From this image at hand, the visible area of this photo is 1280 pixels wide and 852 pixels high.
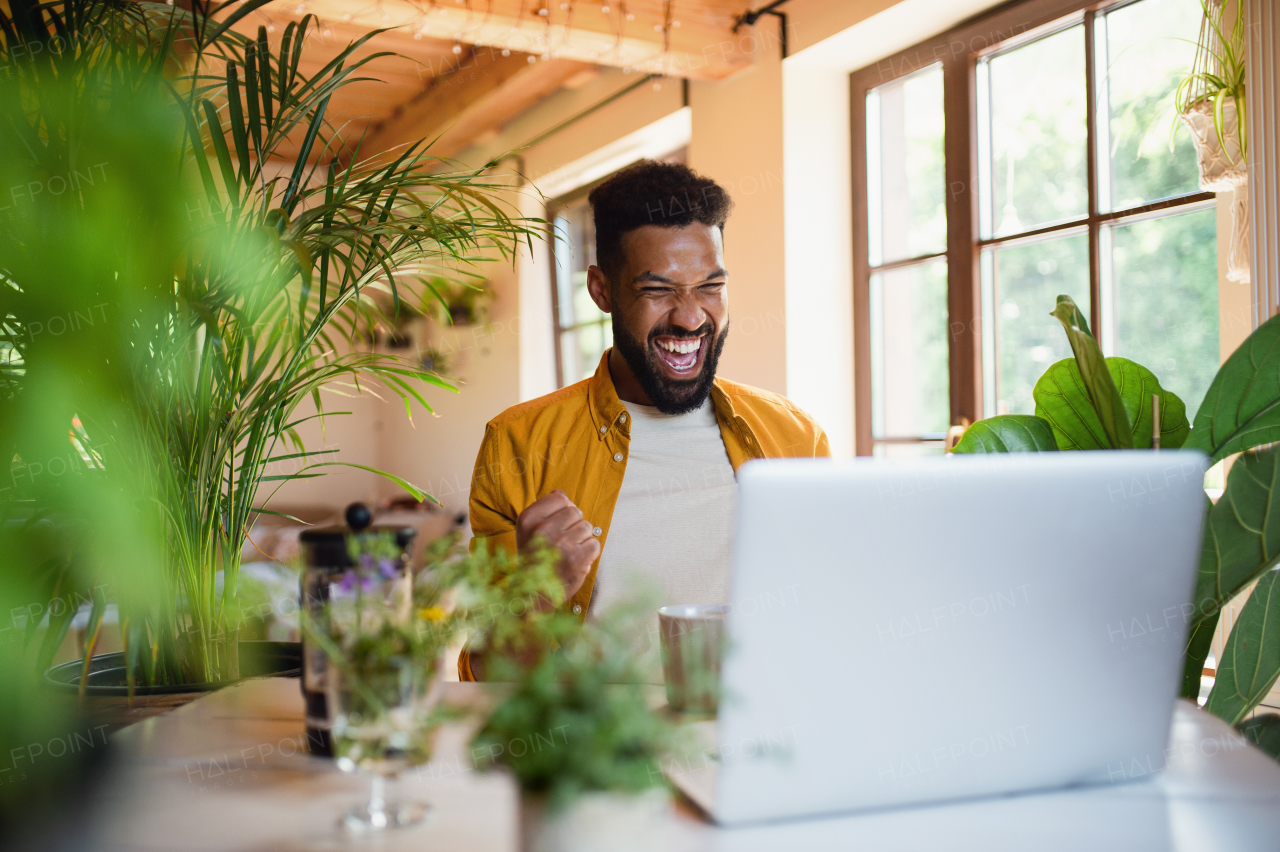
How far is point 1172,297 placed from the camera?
7.84 feet

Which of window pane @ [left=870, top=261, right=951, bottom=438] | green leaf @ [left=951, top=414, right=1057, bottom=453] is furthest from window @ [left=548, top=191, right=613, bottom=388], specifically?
green leaf @ [left=951, top=414, right=1057, bottom=453]

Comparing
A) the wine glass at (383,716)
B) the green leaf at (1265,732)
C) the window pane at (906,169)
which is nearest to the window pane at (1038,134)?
the window pane at (906,169)

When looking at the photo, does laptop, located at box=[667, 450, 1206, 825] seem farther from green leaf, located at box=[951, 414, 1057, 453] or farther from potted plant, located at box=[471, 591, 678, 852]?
green leaf, located at box=[951, 414, 1057, 453]

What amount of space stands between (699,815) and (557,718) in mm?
237

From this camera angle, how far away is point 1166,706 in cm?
73

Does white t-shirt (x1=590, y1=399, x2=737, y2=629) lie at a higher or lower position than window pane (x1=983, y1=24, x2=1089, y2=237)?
lower

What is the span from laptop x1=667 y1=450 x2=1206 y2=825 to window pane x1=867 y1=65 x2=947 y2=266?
8.27 ft

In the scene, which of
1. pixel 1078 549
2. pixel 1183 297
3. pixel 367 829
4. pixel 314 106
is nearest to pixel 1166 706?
pixel 1078 549

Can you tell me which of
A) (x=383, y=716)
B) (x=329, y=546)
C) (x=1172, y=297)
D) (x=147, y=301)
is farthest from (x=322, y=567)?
(x=1172, y=297)

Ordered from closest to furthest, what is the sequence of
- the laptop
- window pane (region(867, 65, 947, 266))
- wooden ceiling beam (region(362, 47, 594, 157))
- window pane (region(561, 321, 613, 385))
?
the laptop, window pane (region(867, 65, 947, 266)), wooden ceiling beam (region(362, 47, 594, 157)), window pane (region(561, 321, 613, 385))

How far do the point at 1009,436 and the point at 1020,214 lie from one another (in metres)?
1.88

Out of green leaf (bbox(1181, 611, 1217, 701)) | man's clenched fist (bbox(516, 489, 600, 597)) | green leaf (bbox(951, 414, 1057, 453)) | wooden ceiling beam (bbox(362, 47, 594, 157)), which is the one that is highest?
wooden ceiling beam (bbox(362, 47, 594, 157))

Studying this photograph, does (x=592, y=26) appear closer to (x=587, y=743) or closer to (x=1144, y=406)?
(x=1144, y=406)

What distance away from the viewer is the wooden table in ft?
2.13
